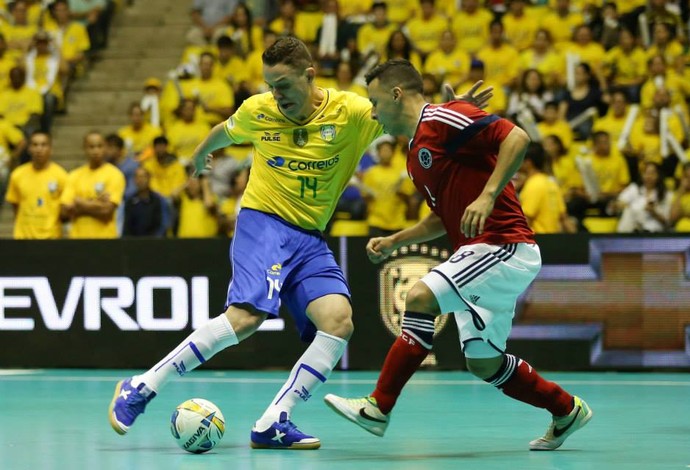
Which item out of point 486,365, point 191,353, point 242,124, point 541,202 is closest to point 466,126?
point 486,365

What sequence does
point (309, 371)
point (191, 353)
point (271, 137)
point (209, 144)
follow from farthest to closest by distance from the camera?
point (209, 144) → point (271, 137) → point (309, 371) → point (191, 353)

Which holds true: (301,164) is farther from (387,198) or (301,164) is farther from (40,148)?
(40,148)

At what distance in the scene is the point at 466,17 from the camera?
57.7 ft

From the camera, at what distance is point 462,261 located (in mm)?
6762

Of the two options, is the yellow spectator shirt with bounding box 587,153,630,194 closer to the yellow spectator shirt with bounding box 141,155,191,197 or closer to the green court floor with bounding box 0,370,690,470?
the green court floor with bounding box 0,370,690,470

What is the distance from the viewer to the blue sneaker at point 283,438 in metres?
7.08

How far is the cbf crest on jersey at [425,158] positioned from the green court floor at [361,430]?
1.59 m

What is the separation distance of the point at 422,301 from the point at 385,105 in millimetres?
1098

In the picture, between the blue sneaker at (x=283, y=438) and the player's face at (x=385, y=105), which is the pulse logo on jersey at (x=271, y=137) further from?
the blue sneaker at (x=283, y=438)

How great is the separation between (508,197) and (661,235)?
540cm

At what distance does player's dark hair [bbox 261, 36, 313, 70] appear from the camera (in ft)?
23.5

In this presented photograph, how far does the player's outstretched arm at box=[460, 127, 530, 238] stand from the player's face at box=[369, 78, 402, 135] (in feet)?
2.25

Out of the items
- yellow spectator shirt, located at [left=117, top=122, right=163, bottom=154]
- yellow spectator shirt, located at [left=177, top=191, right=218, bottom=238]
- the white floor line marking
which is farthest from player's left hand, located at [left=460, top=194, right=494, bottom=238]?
yellow spectator shirt, located at [left=117, top=122, right=163, bottom=154]

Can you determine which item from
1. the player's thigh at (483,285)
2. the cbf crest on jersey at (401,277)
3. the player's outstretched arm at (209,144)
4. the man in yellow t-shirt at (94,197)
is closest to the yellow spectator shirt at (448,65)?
the cbf crest on jersey at (401,277)
